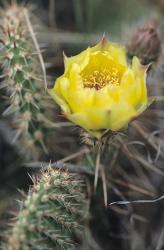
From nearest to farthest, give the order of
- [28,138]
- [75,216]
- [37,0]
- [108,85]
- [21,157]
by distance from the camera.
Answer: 1. [108,85]
2. [75,216]
3. [28,138]
4. [21,157]
5. [37,0]

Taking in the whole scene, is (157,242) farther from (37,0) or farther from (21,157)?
(37,0)

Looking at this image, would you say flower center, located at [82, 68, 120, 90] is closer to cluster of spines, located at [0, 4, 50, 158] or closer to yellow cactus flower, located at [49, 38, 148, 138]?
yellow cactus flower, located at [49, 38, 148, 138]

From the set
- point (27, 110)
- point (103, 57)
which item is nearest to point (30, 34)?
point (27, 110)

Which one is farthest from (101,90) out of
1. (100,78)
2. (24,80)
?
(24,80)

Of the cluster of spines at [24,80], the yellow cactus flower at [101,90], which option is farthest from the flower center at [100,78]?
the cluster of spines at [24,80]

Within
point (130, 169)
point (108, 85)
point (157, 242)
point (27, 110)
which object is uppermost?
point (108, 85)

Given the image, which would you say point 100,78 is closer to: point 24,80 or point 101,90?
point 101,90

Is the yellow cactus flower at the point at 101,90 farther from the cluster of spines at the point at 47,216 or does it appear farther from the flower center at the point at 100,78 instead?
the cluster of spines at the point at 47,216
